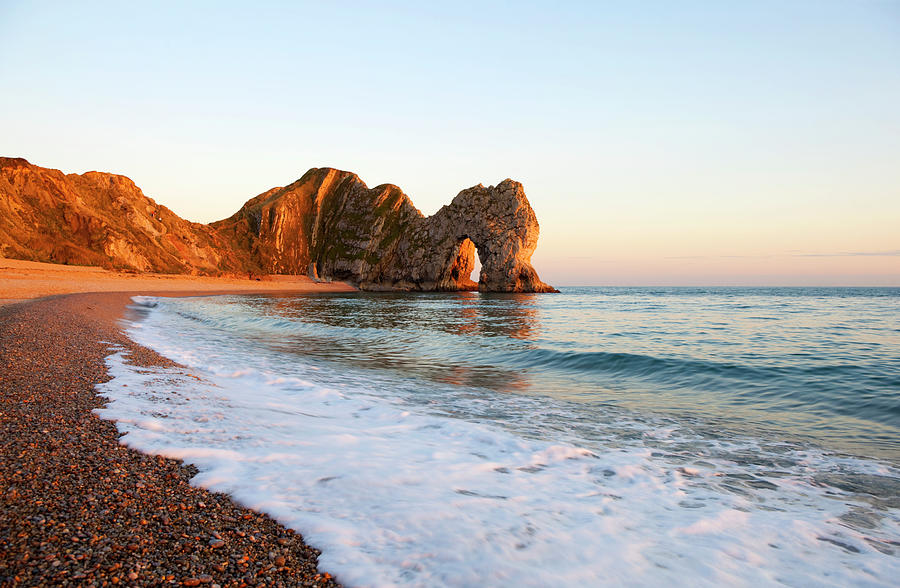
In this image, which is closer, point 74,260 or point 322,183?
point 74,260

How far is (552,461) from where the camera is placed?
17.3 ft

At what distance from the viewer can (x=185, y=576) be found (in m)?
2.44

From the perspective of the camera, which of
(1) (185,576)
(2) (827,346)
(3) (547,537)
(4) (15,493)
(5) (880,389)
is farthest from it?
(2) (827,346)

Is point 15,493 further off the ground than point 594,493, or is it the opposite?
point 15,493

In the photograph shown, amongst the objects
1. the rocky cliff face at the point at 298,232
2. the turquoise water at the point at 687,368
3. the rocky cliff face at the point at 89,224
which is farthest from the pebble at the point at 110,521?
the rocky cliff face at the point at 298,232

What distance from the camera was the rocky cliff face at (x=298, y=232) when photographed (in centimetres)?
7100

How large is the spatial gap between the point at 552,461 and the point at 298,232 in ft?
454

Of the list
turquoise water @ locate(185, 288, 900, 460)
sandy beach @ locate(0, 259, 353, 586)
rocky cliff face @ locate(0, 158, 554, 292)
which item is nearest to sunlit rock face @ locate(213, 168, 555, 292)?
rocky cliff face @ locate(0, 158, 554, 292)

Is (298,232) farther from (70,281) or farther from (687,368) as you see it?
(687,368)

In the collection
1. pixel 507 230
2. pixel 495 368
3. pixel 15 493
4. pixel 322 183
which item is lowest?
pixel 495 368

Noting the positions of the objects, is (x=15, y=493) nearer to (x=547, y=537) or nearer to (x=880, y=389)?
(x=547, y=537)

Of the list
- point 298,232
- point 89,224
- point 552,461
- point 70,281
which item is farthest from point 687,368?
point 298,232

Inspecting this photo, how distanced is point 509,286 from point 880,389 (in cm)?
7687

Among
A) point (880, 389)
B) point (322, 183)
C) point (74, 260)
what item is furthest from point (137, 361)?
point (322, 183)
